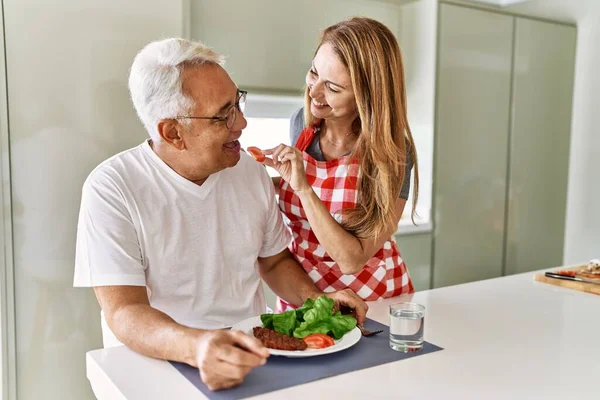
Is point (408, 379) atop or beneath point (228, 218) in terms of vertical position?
beneath

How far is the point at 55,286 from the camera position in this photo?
7.03ft

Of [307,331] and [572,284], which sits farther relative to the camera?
[572,284]

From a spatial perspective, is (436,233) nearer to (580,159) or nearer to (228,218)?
(580,159)

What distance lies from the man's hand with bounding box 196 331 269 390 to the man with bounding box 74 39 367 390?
13.9 inches

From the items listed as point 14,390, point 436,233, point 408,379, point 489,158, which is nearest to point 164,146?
point 408,379

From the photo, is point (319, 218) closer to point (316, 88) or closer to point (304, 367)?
point (316, 88)

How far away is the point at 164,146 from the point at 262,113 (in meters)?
1.52

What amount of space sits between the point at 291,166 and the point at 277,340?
0.60 m

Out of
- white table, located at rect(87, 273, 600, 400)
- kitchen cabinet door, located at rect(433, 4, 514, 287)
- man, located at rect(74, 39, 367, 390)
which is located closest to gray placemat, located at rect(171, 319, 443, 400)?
white table, located at rect(87, 273, 600, 400)

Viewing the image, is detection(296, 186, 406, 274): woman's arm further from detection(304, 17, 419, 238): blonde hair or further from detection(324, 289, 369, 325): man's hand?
detection(324, 289, 369, 325): man's hand

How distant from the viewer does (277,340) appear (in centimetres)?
118

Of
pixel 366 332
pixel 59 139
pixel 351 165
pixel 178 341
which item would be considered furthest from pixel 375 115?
pixel 59 139

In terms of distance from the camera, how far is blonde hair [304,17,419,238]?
1646 millimetres

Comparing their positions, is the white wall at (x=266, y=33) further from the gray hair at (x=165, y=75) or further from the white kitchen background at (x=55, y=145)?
the gray hair at (x=165, y=75)
